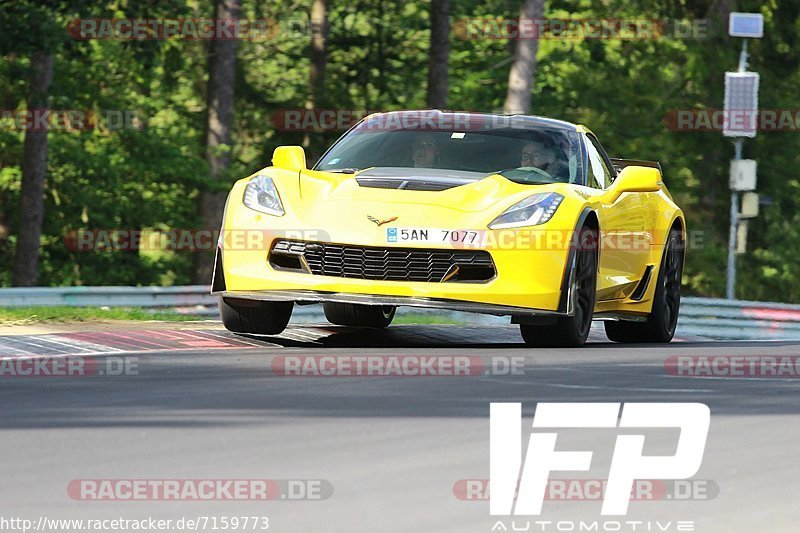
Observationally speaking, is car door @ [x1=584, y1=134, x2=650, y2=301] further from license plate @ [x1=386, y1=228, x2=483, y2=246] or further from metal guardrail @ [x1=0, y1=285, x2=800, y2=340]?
metal guardrail @ [x1=0, y1=285, x2=800, y2=340]

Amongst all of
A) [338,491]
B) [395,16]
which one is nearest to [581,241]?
[338,491]

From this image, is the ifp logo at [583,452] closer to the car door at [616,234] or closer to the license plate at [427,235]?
the license plate at [427,235]

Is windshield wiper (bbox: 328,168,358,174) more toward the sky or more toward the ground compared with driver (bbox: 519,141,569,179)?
more toward the ground

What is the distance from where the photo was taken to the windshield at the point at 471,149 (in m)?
11.8

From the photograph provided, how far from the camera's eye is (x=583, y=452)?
22.6 ft

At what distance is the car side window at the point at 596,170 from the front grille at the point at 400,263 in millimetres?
1601

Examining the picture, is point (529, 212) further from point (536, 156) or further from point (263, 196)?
point (263, 196)

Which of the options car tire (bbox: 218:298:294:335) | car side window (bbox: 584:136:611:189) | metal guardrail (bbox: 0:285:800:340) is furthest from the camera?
metal guardrail (bbox: 0:285:800:340)

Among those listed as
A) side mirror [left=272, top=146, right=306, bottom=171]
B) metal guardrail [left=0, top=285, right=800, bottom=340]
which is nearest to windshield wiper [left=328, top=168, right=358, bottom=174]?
side mirror [left=272, top=146, right=306, bottom=171]

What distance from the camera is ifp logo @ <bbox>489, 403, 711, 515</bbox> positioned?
599 cm

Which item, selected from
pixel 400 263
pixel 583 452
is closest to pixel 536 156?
pixel 400 263

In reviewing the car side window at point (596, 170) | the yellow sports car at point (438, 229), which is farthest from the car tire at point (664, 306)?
the yellow sports car at point (438, 229)

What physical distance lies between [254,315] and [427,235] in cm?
155

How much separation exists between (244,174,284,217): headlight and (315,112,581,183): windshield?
67 centimetres
